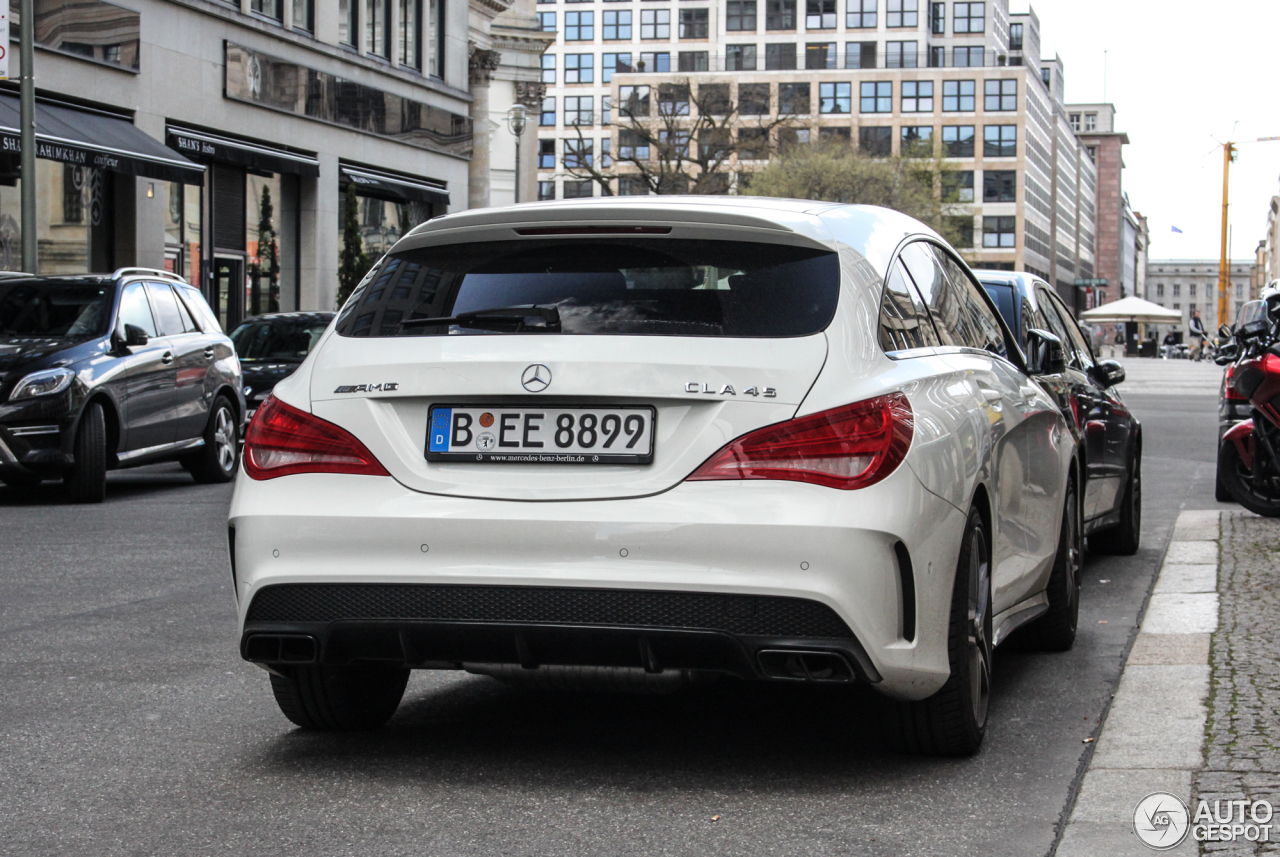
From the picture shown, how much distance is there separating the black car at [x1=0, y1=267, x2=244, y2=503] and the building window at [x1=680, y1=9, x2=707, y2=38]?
118m

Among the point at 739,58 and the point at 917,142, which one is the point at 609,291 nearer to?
the point at 917,142

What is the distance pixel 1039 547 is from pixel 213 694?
2890 millimetres

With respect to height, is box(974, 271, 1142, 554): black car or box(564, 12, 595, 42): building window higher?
box(564, 12, 595, 42): building window

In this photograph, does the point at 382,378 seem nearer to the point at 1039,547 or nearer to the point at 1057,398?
the point at 1039,547

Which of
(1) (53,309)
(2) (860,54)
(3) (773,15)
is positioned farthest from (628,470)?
(3) (773,15)

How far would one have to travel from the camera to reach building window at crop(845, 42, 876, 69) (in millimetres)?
126688

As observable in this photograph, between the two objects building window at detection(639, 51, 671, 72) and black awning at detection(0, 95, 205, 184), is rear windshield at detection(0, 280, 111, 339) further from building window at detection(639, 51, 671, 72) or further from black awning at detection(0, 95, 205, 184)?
building window at detection(639, 51, 671, 72)

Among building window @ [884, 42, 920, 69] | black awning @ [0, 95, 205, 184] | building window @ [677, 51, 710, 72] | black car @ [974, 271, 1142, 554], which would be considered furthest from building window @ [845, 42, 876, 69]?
black car @ [974, 271, 1142, 554]

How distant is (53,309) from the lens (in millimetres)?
14328

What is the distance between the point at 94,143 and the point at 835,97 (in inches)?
4163

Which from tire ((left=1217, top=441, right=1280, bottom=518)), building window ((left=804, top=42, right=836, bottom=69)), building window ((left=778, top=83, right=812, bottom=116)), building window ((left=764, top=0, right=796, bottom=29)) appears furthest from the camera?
building window ((left=764, top=0, right=796, bottom=29))

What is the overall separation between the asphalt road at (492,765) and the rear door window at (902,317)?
118cm

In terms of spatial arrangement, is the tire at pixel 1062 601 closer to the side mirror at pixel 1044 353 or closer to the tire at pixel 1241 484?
the side mirror at pixel 1044 353

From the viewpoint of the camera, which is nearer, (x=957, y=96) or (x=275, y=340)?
(x=275, y=340)
